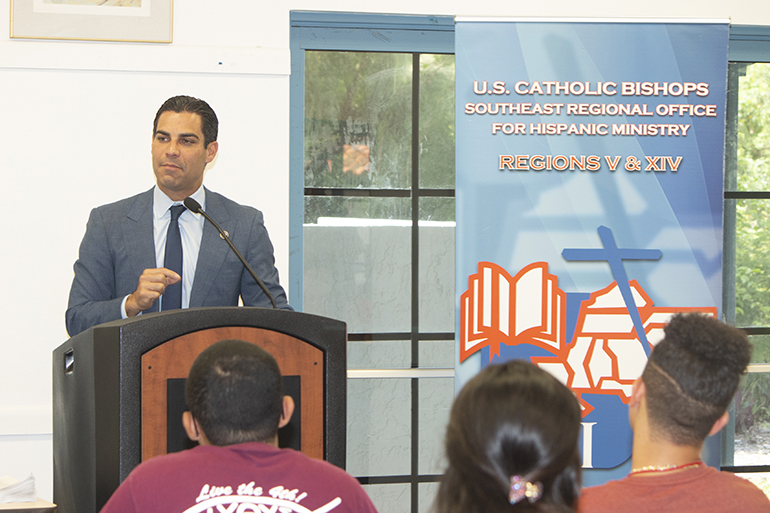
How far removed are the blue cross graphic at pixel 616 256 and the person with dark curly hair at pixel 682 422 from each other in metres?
1.33

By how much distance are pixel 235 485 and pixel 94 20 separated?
7.34 ft

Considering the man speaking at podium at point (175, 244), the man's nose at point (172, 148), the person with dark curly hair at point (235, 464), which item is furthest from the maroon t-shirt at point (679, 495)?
the man's nose at point (172, 148)

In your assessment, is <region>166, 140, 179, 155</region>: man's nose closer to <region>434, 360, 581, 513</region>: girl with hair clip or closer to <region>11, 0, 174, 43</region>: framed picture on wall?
<region>11, 0, 174, 43</region>: framed picture on wall

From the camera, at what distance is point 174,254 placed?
218 centimetres

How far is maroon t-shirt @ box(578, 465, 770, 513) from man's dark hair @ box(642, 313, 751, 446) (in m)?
0.08

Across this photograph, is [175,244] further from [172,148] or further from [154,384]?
[154,384]

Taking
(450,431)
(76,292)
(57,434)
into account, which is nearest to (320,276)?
(76,292)

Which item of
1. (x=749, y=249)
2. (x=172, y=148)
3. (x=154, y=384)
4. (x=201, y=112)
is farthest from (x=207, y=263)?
(x=749, y=249)

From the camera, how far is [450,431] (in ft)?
3.07

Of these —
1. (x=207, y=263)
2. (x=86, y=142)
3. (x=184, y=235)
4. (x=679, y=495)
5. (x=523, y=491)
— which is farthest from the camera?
(x=86, y=142)

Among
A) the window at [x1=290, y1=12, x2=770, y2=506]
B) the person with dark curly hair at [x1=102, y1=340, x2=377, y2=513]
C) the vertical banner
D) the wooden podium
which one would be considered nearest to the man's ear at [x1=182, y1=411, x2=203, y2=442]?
the person with dark curly hair at [x1=102, y1=340, x2=377, y2=513]

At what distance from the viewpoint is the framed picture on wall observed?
2.69m

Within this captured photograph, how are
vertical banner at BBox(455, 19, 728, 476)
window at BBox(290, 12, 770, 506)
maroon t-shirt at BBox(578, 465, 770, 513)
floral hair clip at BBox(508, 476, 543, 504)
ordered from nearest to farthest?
floral hair clip at BBox(508, 476, 543, 504) → maroon t-shirt at BBox(578, 465, 770, 513) → vertical banner at BBox(455, 19, 728, 476) → window at BBox(290, 12, 770, 506)

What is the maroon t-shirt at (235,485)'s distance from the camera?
1130 mm
